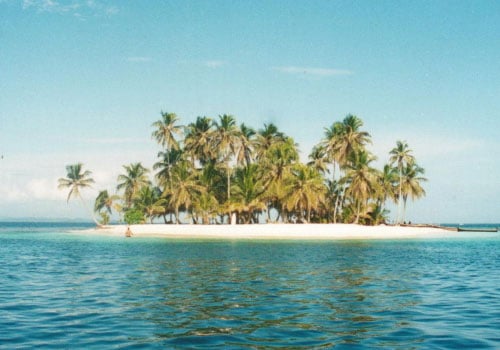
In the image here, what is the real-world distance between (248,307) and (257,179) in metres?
61.0

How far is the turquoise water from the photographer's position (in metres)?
10.4

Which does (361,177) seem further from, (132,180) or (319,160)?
(132,180)

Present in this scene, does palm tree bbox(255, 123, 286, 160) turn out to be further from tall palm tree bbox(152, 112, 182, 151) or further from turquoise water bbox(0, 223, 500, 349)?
turquoise water bbox(0, 223, 500, 349)

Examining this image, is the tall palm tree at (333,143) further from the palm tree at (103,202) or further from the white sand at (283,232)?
the palm tree at (103,202)

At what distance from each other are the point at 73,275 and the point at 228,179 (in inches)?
2108

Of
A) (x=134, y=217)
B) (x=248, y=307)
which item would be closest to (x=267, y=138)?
(x=134, y=217)

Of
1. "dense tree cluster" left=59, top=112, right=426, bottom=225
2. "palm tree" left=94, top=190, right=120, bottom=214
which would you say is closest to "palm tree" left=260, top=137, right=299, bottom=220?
"dense tree cluster" left=59, top=112, right=426, bottom=225

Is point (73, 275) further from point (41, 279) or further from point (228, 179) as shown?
point (228, 179)

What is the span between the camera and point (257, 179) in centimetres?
7525

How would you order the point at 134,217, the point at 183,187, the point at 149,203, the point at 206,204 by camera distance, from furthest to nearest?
the point at 149,203 < the point at 134,217 < the point at 183,187 < the point at 206,204

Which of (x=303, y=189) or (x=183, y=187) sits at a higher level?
(x=183, y=187)

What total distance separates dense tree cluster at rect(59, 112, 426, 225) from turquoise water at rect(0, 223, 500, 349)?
46.3 meters

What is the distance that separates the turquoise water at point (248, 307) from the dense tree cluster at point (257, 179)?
46341 mm

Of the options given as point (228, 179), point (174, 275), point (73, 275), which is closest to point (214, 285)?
point (174, 275)
